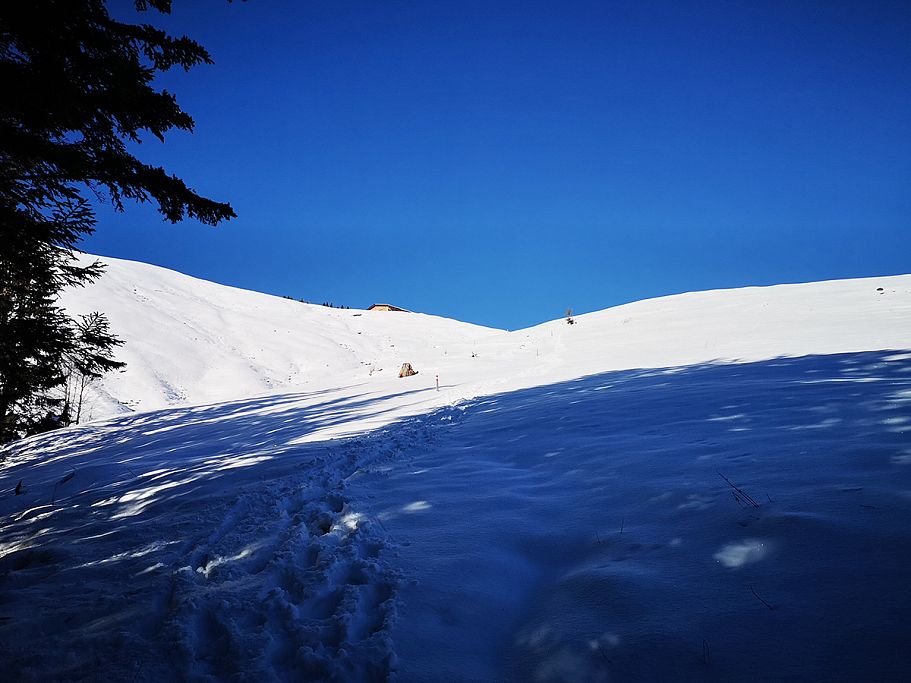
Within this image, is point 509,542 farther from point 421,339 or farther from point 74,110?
point 421,339

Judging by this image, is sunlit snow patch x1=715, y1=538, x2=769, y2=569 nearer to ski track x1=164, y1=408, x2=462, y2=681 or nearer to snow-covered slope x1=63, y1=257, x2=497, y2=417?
ski track x1=164, y1=408, x2=462, y2=681

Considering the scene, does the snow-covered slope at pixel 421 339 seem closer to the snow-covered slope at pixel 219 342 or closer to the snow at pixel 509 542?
the snow-covered slope at pixel 219 342

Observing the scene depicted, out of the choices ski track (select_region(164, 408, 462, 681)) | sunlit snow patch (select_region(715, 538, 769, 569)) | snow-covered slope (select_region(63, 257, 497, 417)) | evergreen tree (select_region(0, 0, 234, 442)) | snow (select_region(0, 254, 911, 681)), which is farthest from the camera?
snow-covered slope (select_region(63, 257, 497, 417))

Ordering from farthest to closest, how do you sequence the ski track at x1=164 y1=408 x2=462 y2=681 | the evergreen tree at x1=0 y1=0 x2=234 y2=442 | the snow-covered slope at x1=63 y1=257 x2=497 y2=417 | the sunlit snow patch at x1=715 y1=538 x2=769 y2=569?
the snow-covered slope at x1=63 y1=257 x2=497 y2=417 < the evergreen tree at x1=0 y1=0 x2=234 y2=442 < the sunlit snow patch at x1=715 y1=538 x2=769 y2=569 < the ski track at x1=164 y1=408 x2=462 y2=681

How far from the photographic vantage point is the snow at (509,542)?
6.56ft

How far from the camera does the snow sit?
78.7 inches

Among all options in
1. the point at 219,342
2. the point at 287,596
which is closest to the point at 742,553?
the point at 287,596

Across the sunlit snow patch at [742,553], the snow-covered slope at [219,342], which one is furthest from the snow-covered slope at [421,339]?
the sunlit snow patch at [742,553]

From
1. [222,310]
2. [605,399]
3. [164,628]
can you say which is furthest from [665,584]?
[222,310]

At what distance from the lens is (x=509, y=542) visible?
124 inches

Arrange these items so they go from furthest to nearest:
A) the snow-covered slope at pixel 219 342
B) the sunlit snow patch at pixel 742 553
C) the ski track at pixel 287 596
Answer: the snow-covered slope at pixel 219 342
the sunlit snow patch at pixel 742 553
the ski track at pixel 287 596

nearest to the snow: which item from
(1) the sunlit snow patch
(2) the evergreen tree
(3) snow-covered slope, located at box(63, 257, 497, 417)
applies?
(1) the sunlit snow patch

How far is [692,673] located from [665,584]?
0.56m

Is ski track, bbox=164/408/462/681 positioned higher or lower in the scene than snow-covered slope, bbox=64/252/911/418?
lower
